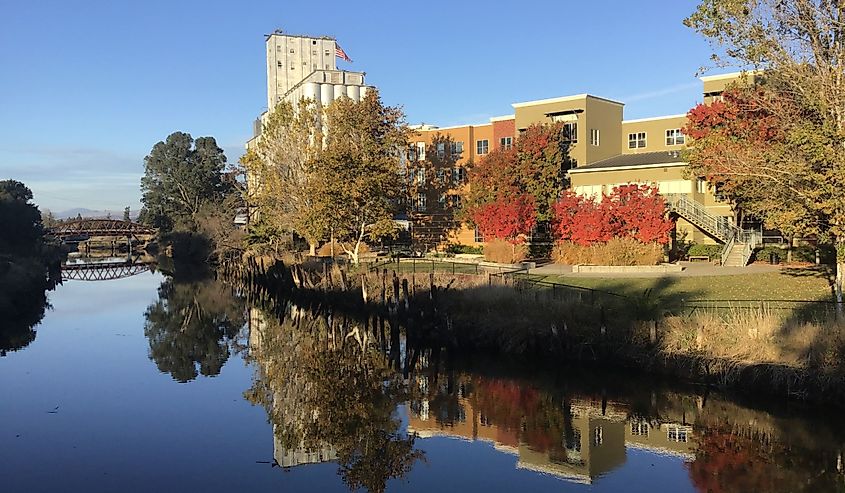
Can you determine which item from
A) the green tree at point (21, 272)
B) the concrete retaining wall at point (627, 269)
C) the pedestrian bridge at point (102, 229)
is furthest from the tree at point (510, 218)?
the pedestrian bridge at point (102, 229)

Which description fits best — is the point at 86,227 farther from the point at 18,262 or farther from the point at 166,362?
the point at 166,362

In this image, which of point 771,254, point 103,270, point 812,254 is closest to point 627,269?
point 771,254

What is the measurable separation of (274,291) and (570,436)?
111ft

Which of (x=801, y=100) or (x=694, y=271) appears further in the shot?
(x=694, y=271)

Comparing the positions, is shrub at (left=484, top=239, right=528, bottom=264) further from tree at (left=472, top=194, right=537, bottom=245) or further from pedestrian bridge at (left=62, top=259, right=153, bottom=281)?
pedestrian bridge at (left=62, top=259, right=153, bottom=281)

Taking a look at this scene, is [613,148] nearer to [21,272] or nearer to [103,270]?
[21,272]

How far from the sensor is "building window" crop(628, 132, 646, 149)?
5591 cm

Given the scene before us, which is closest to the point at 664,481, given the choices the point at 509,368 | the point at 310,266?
the point at 509,368

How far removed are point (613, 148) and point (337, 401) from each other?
1613 inches

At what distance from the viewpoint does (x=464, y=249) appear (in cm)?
5678

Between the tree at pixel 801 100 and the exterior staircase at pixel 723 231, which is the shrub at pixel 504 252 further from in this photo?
the tree at pixel 801 100

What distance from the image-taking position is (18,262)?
59250mm

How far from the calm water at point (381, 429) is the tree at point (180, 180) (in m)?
71.5

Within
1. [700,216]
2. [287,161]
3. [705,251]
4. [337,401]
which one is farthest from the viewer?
[287,161]
